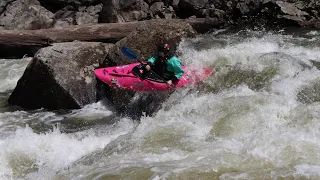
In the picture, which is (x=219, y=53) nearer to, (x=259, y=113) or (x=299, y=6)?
(x=259, y=113)

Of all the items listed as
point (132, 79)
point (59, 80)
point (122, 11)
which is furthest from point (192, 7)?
point (59, 80)

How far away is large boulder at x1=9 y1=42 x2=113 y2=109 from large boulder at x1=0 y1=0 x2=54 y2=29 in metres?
5.57

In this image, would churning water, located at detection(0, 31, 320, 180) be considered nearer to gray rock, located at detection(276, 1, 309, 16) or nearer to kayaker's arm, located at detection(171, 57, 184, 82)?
kayaker's arm, located at detection(171, 57, 184, 82)

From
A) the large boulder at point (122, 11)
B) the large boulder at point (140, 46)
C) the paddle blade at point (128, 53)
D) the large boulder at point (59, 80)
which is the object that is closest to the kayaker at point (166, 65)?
the paddle blade at point (128, 53)

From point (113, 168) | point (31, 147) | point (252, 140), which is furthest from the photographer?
point (31, 147)

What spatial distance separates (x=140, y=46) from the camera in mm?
6871

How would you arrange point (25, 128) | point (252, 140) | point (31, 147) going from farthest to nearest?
point (25, 128), point (31, 147), point (252, 140)

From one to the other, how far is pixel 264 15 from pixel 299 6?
1082 millimetres

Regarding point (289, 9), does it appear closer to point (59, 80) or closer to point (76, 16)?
point (76, 16)

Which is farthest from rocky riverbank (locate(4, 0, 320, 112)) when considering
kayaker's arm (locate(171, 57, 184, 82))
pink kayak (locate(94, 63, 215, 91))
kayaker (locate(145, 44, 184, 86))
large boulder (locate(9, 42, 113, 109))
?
kayaker's arm (locate(171, 57, 184, 82))

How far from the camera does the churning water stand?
3680 millimetres

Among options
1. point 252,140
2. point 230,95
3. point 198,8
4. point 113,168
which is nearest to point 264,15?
point 198,8

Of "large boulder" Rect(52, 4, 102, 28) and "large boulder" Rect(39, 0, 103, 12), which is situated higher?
"large boulder" Rect(39, 0, 103, 12)

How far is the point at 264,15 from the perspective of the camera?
11.7 meters
